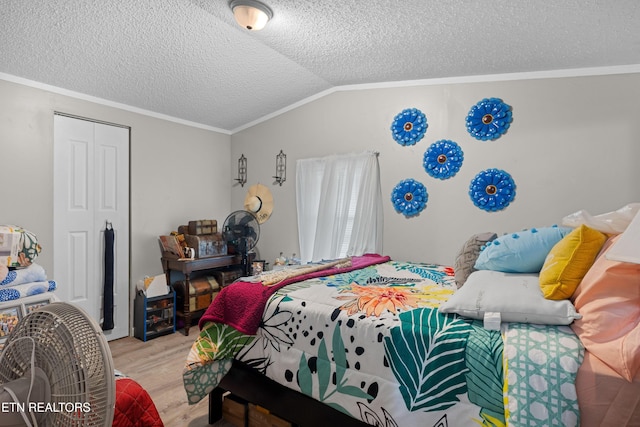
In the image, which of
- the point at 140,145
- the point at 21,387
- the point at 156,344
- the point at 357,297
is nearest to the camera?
the point at 21,387

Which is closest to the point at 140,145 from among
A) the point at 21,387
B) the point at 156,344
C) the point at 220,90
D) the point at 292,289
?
the point at 220,90

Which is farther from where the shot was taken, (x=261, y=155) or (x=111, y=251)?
(x=261, y=155)

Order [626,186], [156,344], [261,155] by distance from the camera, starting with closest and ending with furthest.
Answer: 1. [626,186]
2. [156,344]
3. [261,155]

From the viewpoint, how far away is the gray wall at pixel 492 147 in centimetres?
254

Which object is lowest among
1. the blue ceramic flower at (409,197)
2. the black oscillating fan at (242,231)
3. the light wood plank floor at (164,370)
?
the light wood plank floor at (164,370)

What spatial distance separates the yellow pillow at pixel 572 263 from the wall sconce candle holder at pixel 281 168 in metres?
3.07

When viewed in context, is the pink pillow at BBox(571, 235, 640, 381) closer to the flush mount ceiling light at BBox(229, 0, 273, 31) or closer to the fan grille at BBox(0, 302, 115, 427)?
the fan grille at BBox(0, 302, 115, 427)

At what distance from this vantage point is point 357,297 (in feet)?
6.63

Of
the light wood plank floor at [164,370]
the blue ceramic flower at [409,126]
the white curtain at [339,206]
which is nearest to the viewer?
the light wood plank floor at [164,370]

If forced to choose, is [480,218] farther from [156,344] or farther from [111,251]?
[111,251]

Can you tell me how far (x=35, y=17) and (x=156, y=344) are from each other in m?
2.71

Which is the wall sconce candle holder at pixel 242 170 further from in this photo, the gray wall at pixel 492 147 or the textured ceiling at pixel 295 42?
the textured ceiling at pixel 295 42

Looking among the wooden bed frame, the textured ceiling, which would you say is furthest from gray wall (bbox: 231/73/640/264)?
the wooden bed frame

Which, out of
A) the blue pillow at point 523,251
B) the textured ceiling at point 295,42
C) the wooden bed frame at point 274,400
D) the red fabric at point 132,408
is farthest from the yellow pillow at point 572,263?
the red fabric at point 132,408
